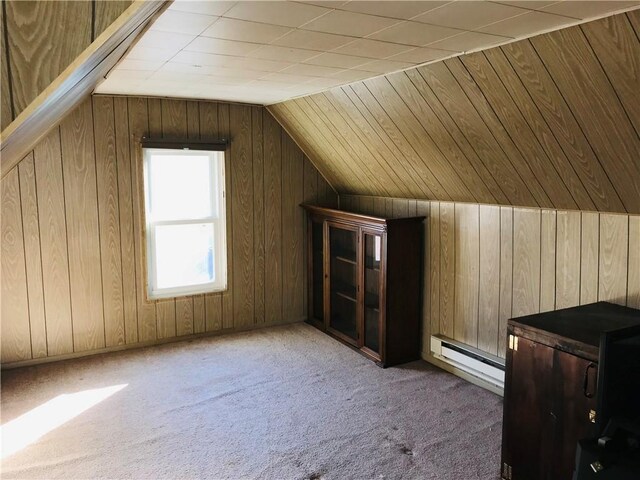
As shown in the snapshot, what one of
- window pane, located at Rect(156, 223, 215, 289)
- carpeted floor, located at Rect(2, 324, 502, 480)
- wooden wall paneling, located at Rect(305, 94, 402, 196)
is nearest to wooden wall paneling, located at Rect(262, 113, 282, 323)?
window pane, located at Rect(156, 223, 215, 289)

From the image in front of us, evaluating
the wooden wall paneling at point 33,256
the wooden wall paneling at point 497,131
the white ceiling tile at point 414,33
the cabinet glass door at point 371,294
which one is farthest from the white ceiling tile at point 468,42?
the wooden wall paneling at point 33,256

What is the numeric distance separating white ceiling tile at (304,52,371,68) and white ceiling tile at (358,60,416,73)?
6 centimetres

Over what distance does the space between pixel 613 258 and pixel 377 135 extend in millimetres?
1680

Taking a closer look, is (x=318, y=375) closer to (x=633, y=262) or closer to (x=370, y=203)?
(x=370, y=203)

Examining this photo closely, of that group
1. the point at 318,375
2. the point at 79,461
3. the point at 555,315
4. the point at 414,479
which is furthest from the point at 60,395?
the point at 555,315

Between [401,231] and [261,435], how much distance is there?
180 centimetres

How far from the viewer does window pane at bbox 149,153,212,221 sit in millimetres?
4480

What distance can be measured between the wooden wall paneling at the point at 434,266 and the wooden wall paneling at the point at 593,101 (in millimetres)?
1542

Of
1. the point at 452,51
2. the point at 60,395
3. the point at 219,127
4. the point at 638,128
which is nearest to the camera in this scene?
the point at 638,128

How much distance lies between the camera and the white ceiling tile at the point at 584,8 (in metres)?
1.78

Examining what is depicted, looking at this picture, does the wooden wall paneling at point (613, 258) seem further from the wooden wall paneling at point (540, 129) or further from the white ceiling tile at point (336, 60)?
the white ceiling tile at point (336, 60)

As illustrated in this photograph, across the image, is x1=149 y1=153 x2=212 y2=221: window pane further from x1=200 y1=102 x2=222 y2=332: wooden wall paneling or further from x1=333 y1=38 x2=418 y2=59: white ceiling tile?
x1=333 y1=38 x2=418 y2=59: white ceiling tile

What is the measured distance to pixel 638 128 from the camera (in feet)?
7.26

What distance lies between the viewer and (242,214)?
482 centimetres
